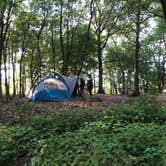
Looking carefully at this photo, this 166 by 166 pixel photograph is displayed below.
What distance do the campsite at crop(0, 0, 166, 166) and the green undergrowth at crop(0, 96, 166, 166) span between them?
2cm

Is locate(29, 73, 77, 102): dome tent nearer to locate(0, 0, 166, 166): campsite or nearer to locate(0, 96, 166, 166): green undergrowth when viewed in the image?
locate(0, 0, 166, 166): campsite

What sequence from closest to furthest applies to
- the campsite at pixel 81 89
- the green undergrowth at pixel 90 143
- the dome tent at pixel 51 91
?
the green undergrowth at pixel 90 143
the campsite at pixel 81 89
the dome tent at pixel 51 91

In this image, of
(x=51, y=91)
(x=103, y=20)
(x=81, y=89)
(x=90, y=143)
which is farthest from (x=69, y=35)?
(x=90, y=143)

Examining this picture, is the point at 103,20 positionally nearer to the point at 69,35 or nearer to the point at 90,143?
the point at 69,35

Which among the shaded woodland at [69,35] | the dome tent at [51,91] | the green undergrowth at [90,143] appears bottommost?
the green undergrowth at [90,143]

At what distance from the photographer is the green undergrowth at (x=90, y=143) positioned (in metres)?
4.12

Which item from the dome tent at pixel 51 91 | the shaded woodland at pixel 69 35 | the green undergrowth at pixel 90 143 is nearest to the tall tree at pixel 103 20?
the shaded woodland at pixel 69 35

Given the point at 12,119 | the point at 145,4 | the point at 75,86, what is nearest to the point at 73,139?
the point at 12,119

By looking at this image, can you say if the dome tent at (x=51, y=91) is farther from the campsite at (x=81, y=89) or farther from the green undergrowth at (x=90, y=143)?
the green undergrowth at (x=90, y=143)

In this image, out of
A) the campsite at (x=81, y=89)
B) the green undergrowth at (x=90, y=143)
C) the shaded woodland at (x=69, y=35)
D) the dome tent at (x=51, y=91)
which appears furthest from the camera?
the shaded woodland at (x=69, y=35)

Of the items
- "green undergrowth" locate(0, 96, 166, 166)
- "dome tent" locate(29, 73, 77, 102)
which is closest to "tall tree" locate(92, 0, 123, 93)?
"dome tent" locate(29, 73, 77, 102)

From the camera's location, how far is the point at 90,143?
4.72m

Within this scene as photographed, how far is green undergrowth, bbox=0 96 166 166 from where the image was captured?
4117 mm

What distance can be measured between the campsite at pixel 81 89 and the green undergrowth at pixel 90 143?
2 centimetres
